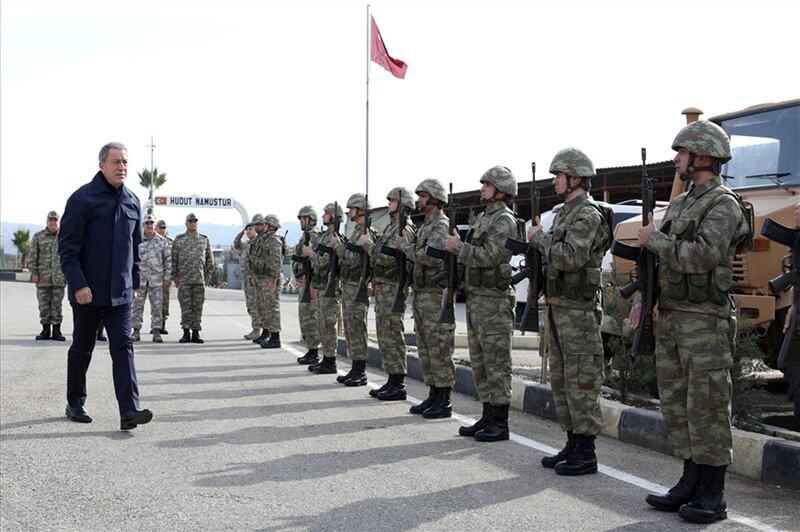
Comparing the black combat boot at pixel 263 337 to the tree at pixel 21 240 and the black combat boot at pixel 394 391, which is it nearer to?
the black combat boot at pixel 394 391

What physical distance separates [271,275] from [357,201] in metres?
4.61

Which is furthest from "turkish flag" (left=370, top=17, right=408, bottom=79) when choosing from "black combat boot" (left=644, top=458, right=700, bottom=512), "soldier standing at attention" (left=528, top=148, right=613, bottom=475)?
"black combat boot" (left=644, top=458, right=700, bottom=512)

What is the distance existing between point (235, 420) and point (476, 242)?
2.55 metres

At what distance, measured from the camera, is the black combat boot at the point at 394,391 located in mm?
8906

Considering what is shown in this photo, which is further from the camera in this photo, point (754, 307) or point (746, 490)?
point (754, 307)

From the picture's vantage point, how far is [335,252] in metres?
10.8

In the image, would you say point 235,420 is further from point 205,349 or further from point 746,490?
point 205,349

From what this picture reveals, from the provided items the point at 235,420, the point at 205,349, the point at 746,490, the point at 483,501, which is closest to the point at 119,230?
the point at 235,420

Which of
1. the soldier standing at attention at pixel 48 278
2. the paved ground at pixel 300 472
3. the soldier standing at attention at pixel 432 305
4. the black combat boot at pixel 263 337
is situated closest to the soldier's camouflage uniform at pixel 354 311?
the paved ground at pixel 300 472

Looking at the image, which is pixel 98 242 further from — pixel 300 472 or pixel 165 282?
pixel 165 282

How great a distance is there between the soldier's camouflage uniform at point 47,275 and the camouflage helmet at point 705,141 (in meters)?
12.0

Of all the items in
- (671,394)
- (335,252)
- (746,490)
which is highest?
(335,252)

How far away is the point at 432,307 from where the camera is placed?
8273mm

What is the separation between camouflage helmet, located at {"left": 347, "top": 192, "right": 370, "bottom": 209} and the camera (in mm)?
10133
